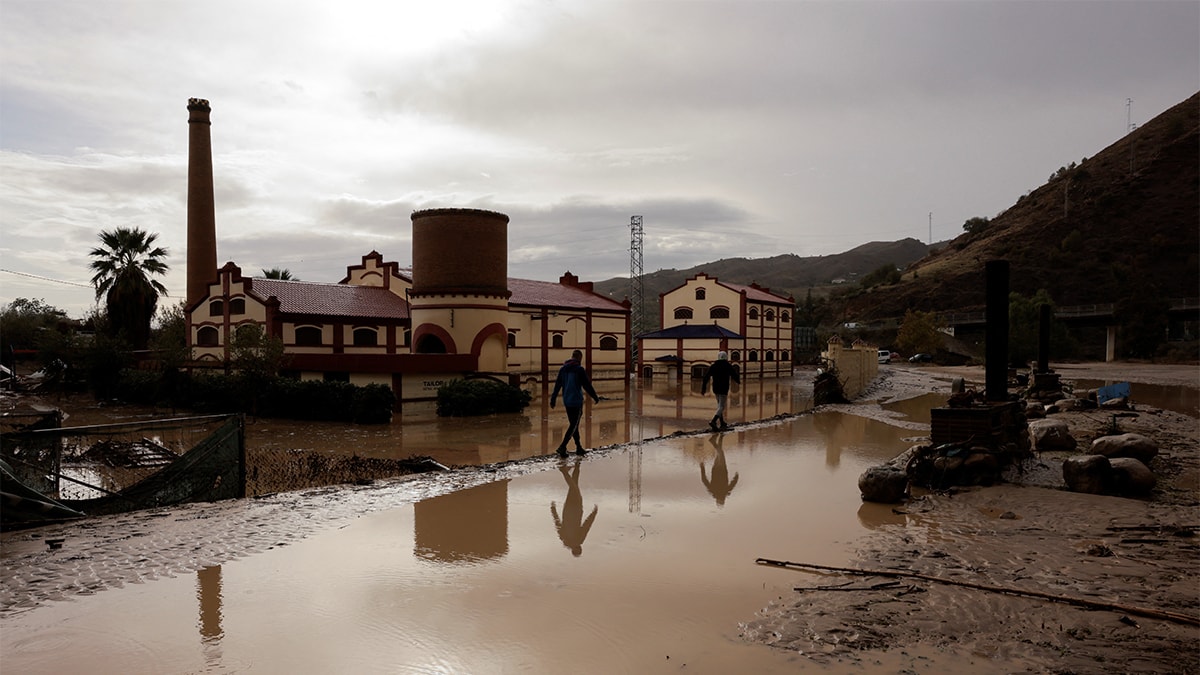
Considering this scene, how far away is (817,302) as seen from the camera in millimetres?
107375

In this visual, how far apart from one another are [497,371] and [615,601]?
2378 centimetres

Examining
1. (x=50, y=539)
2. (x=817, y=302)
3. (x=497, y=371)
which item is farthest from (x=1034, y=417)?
(x=817, y=302)

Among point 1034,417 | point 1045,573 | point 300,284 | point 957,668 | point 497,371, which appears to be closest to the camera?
point 957,668

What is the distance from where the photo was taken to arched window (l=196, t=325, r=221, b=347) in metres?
33.9

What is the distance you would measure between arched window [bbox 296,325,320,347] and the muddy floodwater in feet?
73.9

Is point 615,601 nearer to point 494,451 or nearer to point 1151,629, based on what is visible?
A: point 1151,629

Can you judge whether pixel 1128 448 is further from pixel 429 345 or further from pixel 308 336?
pixel 308 336

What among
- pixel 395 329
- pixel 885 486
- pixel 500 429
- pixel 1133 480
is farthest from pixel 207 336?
pixel 1133 480

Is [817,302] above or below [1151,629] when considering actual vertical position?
above

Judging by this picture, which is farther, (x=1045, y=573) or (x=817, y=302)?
(x=817, y=302)

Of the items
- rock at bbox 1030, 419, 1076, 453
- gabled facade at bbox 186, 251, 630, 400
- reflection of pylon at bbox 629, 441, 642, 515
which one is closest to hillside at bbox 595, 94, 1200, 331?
gabled facade at bbox 186, 251, 630, 400

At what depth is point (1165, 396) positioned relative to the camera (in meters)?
30.3

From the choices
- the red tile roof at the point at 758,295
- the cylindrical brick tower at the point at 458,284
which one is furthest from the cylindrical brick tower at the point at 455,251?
the red tile roof at the point at 758,295

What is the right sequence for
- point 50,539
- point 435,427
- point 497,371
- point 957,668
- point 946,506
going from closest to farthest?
point 957,668 < point 50,539 < point 946,506 < point 435,427 < point 497,371
